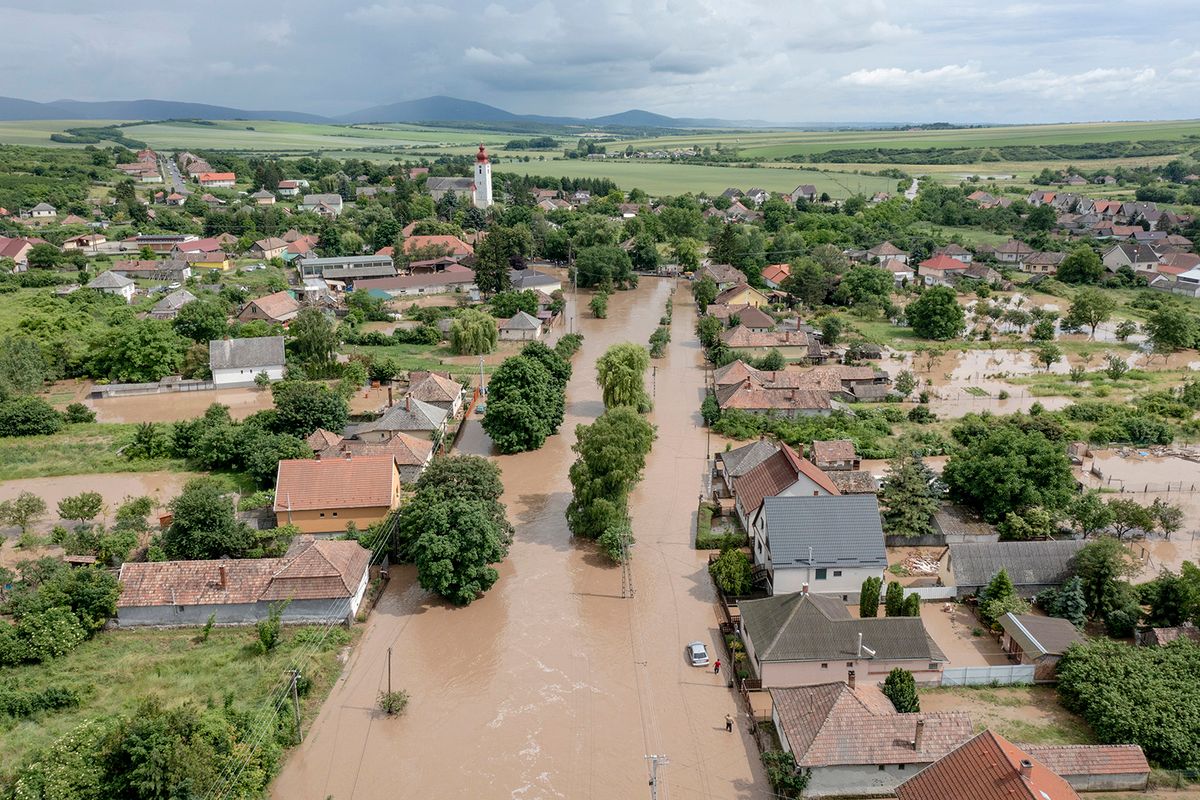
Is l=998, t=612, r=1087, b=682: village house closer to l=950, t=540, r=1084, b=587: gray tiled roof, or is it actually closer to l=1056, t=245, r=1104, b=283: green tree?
l=950, t=540, r=1084, b=587: gray tiled roof

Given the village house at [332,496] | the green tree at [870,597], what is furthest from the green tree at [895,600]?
the village house at [332,496]

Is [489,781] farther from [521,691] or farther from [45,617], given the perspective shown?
[45,617]

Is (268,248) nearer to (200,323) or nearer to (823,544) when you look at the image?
(200,323)

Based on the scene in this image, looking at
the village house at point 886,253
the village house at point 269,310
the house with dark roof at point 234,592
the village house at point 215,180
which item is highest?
the village house at point 215,180

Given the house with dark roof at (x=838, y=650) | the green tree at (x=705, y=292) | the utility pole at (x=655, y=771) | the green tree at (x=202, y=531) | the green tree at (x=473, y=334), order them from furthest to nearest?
the green tree at (x=705, y=292), the green tree at (x=473, y=334), the green tree at (x=202, y=531), the house with dark roof at (x=838, y=650), the utility pole at (x=655, y=771)

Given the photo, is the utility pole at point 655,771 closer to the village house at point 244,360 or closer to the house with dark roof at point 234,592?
the house with dark roof at point 234,592

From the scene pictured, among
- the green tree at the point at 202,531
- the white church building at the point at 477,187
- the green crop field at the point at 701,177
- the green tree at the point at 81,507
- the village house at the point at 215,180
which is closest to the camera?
the green tree at the point at 202,531

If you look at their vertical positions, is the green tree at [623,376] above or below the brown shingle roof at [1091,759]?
above

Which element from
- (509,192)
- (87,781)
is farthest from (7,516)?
(509,192)

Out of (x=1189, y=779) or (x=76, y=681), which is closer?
(x=1189, y=779)
